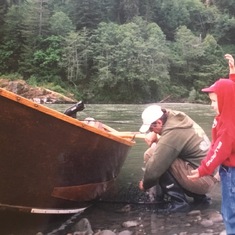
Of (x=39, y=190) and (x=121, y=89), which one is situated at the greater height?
(x=39, y=190)

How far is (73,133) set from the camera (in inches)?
134

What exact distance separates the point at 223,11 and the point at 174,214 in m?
80.8

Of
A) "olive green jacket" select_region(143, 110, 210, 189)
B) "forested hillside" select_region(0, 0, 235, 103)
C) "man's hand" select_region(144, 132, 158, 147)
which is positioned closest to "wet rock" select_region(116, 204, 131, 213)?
"olive green jacket" select_region(143, 110, 210, 189)

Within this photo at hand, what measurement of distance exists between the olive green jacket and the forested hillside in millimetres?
36812

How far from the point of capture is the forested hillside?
4325 centimetres

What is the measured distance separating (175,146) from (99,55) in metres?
41.4

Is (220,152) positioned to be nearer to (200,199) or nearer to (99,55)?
(200,199)

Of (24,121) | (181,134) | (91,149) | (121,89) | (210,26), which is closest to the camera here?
(24,121)

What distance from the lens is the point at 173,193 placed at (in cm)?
426

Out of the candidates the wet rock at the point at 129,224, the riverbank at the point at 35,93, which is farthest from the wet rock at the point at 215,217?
the riverbank at the point at 35,93

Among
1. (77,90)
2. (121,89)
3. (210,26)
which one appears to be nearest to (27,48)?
(77,90)

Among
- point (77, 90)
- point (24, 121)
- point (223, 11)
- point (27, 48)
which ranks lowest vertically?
point (77, 90)

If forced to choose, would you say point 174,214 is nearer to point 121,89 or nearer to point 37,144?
point 37,144

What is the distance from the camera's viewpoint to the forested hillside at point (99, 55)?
43250 millimetres
